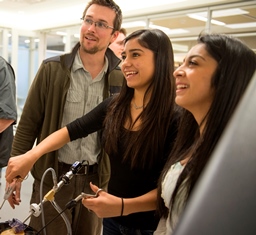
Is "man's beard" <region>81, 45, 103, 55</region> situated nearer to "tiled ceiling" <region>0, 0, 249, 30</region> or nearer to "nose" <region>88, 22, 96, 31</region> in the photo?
"nose" <region>88, 22, 96, 31</region>

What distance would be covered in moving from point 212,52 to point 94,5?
1039 millimetres

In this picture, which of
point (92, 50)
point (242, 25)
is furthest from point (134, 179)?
point (242, 25)

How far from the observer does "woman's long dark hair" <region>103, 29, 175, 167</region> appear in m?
1.14

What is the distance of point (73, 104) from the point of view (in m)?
1.63

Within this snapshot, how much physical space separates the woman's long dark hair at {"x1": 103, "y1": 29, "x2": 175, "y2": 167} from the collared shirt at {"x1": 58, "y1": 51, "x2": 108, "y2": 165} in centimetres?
37

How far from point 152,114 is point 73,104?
0.60m

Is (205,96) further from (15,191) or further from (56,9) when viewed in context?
(56,9)

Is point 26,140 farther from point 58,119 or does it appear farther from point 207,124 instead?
point 207,124

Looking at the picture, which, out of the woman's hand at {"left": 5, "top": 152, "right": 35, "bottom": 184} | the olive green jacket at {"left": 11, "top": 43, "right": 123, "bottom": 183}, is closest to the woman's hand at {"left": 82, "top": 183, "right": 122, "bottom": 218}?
the woman's hand at {"left": 5, "top": 152, "right": 35, "bottom": 184}

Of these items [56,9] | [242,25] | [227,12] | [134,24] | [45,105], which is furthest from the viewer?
[56,9]

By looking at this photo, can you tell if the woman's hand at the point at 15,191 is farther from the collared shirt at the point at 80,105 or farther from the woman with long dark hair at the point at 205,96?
the woman with long dark hair at the point at 205,96

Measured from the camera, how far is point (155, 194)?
101 cm

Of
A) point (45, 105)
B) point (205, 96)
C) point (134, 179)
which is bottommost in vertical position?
point (134, 179)

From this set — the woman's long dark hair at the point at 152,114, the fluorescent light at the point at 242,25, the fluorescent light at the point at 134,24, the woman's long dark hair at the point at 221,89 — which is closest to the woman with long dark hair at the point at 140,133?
the woman's long dark hair at the point at 152,114
